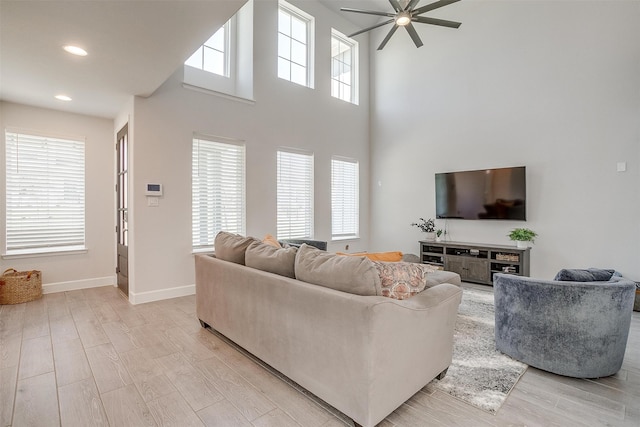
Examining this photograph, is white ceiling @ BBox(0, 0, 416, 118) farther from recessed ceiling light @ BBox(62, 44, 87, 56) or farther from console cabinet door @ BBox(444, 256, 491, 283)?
console cabinet door @ BBox(444, 256, 491, 283)

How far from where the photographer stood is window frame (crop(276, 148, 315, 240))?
5.34m

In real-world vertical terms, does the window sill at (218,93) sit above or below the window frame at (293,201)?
above

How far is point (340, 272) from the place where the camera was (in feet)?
5.83

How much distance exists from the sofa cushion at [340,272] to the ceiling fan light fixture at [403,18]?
3026 mm

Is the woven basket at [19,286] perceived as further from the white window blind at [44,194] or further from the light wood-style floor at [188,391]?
the light wood-style floor at [188,391]

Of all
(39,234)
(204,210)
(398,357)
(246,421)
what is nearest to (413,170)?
(204,210)

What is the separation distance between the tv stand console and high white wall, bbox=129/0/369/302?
1902 mm

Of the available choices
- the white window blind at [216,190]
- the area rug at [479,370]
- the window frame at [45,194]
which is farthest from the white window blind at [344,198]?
the window frame at [45,194]

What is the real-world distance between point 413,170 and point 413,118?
1.02 m

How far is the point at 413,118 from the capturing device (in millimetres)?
6098

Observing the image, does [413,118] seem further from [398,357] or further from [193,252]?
[398,357]

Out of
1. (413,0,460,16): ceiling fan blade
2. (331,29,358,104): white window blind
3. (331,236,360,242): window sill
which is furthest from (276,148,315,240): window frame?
(413,0,460,16): ceiling fan blade

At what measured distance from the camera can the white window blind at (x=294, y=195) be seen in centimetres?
538

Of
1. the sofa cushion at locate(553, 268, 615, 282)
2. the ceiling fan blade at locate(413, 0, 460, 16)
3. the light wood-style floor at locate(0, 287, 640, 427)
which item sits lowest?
the light wood-style floor at locate(0, 287, 640, 427)
